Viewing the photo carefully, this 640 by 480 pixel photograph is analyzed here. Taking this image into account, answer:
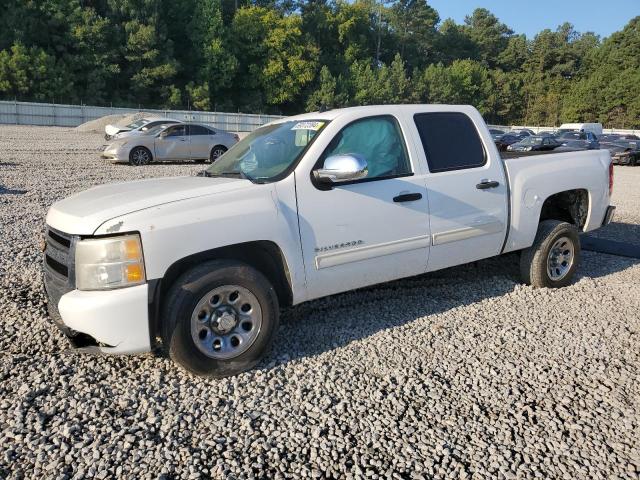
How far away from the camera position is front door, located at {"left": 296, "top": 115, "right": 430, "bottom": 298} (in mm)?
3930

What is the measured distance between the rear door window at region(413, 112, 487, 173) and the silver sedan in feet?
45.6

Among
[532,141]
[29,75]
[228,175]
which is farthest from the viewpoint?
[29,75]

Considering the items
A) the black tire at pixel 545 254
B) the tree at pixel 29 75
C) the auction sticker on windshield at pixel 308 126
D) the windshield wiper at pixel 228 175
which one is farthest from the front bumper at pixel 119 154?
the tree at pixel 29 75

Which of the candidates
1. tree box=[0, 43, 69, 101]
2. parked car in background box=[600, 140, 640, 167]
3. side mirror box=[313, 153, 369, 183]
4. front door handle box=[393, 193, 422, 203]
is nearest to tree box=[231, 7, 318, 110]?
tree box=[0, 43, 69, 101]

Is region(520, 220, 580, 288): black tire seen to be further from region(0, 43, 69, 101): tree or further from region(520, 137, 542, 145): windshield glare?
region(0, 43, 69, 101): tree

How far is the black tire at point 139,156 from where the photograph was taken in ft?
57.5

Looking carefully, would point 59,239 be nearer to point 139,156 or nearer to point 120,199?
point 120,199

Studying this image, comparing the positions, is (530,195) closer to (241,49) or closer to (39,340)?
(39,340)

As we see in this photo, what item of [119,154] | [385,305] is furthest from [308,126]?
[119,154]

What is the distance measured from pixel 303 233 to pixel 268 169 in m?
0.64

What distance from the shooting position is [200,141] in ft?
60.9

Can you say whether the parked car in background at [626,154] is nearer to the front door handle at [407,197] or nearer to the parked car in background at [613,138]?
the parked car in background at [613,138]

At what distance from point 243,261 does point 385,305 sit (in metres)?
1.78

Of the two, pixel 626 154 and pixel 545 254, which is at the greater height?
pixel 626 154
